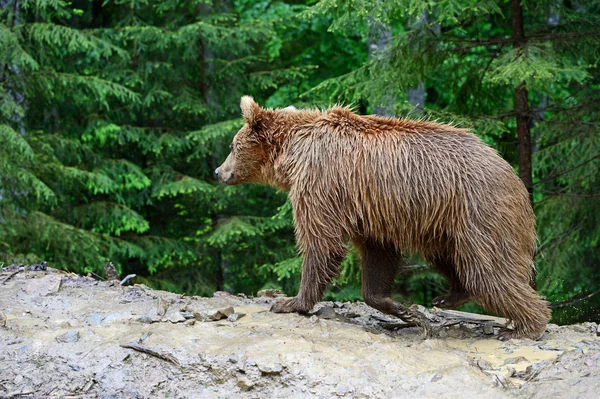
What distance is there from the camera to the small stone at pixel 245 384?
504cm

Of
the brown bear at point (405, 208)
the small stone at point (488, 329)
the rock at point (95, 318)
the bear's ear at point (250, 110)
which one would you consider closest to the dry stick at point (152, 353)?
the rock at point (95, 318)

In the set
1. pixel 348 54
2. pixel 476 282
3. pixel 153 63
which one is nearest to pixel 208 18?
pixel 153 63

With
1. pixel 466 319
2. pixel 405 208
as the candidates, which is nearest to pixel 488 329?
pixel 466 319

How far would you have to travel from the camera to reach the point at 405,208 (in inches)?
238

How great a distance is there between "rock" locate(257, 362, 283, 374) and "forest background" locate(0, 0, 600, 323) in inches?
165

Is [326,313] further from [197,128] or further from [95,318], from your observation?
[197,128]

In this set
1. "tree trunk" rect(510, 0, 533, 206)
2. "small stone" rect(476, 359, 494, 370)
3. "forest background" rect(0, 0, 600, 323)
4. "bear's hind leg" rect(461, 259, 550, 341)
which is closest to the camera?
"small stone" rect(476, 359, 494, 370)

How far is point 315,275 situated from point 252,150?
140cm

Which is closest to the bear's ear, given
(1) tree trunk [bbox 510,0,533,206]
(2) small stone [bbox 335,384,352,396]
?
(2) small stone [bbox 335,384,352,396]

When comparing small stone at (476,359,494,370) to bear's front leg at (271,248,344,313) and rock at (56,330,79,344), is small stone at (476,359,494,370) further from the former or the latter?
rock at (56,330,79,344)

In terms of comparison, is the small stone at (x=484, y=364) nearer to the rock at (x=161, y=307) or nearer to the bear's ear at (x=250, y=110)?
the rock at (x=161, y=307)

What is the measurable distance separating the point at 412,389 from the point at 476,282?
53.0 inches

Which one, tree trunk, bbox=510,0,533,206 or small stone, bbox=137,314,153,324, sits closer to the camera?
small stone, bbox=137,314,153,324

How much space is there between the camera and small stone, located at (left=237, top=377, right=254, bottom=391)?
5043 mm
